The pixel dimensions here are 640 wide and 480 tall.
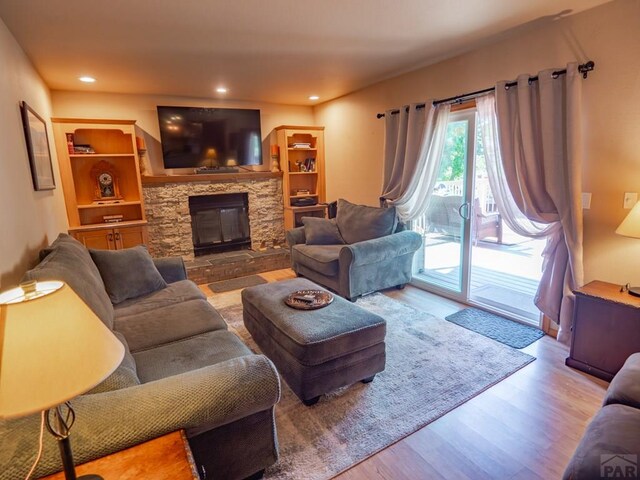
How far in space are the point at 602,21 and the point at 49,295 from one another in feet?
11.4

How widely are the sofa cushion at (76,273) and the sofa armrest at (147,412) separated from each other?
808 millimetres

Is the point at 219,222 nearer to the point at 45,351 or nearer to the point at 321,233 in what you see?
the point at 321,233

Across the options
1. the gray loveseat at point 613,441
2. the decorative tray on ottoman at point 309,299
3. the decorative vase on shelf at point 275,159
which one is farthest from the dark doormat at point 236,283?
the gray loveseat at point 613,441

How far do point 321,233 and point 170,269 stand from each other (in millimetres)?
1916

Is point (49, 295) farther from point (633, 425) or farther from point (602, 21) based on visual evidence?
point (602, 21)

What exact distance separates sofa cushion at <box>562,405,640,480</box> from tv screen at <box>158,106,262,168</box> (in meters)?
4.91

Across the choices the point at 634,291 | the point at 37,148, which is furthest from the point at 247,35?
the point at 634,291

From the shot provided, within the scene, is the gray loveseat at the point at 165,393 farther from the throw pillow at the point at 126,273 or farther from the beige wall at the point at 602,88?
the beige wall at the point at 602,88

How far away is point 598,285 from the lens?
2482mm

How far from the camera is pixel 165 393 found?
1.18 metres

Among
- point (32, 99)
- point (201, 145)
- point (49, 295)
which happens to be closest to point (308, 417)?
point (49, 295)

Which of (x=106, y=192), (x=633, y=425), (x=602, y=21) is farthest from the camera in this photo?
(x=106, y=192)

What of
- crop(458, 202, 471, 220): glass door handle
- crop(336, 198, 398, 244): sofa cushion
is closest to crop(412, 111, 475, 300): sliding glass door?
crop(458, 202, 471, 220): glass door handle

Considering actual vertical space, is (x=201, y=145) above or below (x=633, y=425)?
above
